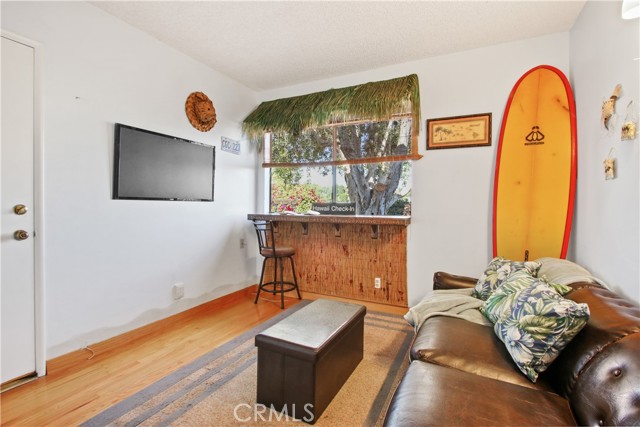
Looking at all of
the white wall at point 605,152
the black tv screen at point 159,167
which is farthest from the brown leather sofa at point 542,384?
the black tv screen at point 159,167

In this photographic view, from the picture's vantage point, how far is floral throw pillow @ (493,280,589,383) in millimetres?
1216

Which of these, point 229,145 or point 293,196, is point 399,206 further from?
point 229,145

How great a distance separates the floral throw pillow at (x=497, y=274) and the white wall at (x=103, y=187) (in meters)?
2.74

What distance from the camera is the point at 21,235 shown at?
1.92 m

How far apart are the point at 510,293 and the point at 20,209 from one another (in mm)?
3061

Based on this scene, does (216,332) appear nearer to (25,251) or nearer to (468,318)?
(25,251)

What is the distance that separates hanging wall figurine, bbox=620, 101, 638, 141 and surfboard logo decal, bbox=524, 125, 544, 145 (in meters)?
1.05

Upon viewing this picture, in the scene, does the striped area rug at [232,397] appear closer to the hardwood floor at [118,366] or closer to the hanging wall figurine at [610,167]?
the hardwood floor at [118,366]

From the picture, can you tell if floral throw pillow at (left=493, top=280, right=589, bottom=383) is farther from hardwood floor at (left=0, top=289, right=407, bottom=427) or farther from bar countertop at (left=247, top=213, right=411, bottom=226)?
hardwood floor at (left=0, top=289, right=407, bottom=427)

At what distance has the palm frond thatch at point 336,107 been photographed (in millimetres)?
3158

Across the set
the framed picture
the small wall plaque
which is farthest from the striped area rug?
the small wall plaque

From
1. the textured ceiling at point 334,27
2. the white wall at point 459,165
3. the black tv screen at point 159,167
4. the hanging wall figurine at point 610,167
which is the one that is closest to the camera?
the hanging wall figurine at point 610,167

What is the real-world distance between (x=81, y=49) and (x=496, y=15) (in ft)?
10.6

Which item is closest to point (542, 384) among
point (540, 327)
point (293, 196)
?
point (540, 327)
